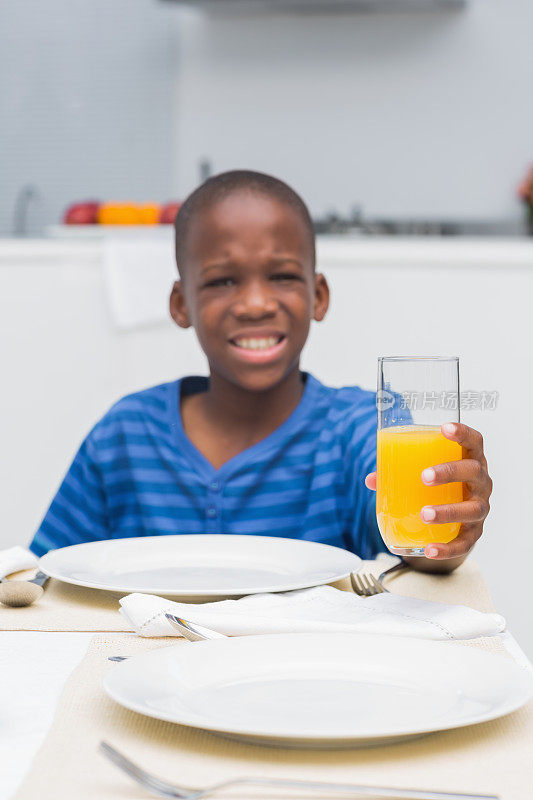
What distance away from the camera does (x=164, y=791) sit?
1.33ft

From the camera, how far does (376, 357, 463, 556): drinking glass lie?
734 mm

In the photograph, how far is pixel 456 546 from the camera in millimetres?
749

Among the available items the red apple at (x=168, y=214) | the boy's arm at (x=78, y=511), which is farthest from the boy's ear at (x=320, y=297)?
the red apple at (x=168, y=214)

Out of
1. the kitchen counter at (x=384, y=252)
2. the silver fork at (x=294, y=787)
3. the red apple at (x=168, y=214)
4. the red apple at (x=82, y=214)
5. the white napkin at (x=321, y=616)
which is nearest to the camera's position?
the silver fork at (x=294, y=787)

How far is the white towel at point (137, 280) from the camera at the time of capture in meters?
1.87

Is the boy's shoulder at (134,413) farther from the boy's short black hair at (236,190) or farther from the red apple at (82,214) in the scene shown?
the red apple at (82,214)

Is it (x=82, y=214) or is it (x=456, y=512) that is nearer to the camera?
(x=456, y=512)

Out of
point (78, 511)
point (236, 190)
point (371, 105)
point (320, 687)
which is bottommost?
point (78, 511)

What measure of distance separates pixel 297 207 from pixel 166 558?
494 mm

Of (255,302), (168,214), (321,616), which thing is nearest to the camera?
(321,616)

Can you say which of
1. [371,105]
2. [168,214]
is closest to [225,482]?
[168,214]

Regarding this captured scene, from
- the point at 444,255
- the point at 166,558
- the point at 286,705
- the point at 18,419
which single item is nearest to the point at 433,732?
the point at 286,705

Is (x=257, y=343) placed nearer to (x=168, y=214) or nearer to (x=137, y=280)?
(x=137, y=280)

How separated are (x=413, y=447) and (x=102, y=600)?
0.26 m
